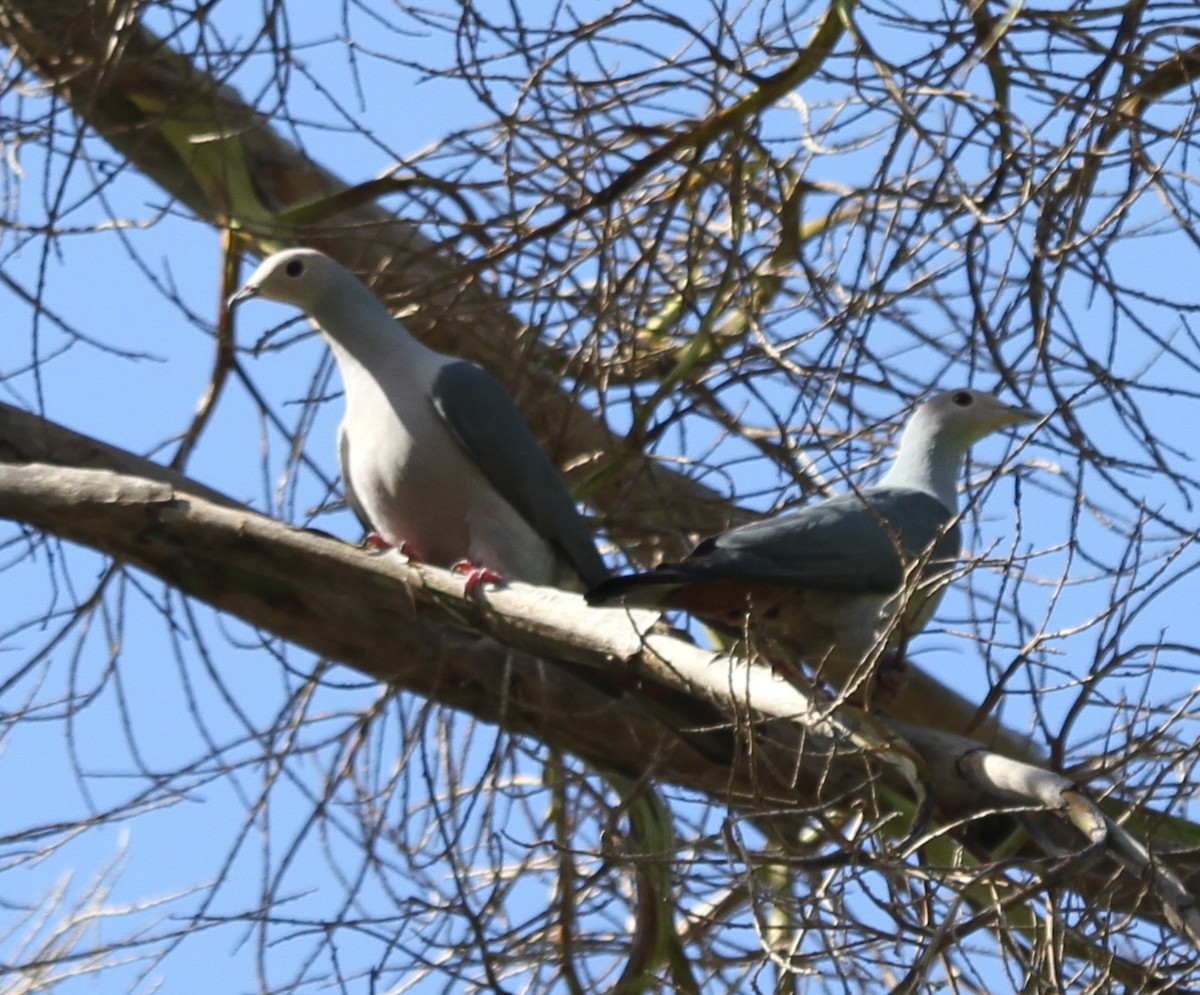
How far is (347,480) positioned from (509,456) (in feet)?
1.75

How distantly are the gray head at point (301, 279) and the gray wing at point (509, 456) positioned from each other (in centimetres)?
42

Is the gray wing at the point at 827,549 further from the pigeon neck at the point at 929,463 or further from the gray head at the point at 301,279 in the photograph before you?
the gray head at the point at 301,279

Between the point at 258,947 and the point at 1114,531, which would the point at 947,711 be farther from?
the point at 258,947

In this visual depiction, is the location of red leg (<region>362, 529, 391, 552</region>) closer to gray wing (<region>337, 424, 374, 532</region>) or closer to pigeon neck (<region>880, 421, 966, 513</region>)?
gray wing (<region>337, 424, 374, 532</region>)

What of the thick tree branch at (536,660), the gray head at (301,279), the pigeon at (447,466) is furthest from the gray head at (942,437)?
the gray head at (301,279)

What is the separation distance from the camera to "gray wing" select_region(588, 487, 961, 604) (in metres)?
4.40

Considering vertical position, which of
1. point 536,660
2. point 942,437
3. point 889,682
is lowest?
point 889,682

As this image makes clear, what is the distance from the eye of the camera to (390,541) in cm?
502

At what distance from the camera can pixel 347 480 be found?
5152mm

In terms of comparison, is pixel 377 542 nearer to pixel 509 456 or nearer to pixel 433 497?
pixel 433 497

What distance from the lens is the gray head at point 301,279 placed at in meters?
5.13

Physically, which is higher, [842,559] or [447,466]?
[447,466]

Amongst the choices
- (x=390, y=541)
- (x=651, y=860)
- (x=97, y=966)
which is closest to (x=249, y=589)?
(x=390, y=541)

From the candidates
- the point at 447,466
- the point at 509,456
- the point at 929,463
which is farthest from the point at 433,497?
the point at 929,463
